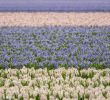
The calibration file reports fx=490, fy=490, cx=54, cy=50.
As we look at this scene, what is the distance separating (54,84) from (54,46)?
4.02m

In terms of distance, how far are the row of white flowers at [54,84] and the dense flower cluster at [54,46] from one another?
2.28 ft

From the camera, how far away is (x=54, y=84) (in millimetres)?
9273

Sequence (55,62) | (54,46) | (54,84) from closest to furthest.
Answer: (54,84)
(55,62)
(54,46)

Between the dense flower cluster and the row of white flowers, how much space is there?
27.4 inches

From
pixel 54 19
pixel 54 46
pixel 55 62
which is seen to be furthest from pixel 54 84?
pixel 54 19

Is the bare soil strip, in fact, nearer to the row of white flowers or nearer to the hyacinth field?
the hyacinth field

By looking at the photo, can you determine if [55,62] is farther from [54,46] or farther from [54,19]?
[54,19]

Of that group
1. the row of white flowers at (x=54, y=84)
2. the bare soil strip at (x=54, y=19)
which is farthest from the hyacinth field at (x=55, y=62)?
the bare soil strip at (x=54, y=19)

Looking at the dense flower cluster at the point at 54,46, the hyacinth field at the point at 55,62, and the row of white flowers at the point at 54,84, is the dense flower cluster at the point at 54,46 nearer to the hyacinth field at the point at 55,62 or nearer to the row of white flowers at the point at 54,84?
the hyacinth field at the point at 55,62

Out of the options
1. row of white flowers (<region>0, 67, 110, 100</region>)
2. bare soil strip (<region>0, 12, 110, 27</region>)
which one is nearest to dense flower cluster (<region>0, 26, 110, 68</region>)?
row of white flowers (<region>0, 67, 110, 100</region>)

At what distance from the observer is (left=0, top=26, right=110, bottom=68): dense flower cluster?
11.3 metres

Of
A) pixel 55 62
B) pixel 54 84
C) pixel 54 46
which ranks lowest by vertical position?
pixel 54 46

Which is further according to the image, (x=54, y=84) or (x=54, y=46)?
(x=54, y=46)

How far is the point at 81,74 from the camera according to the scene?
404 inches
